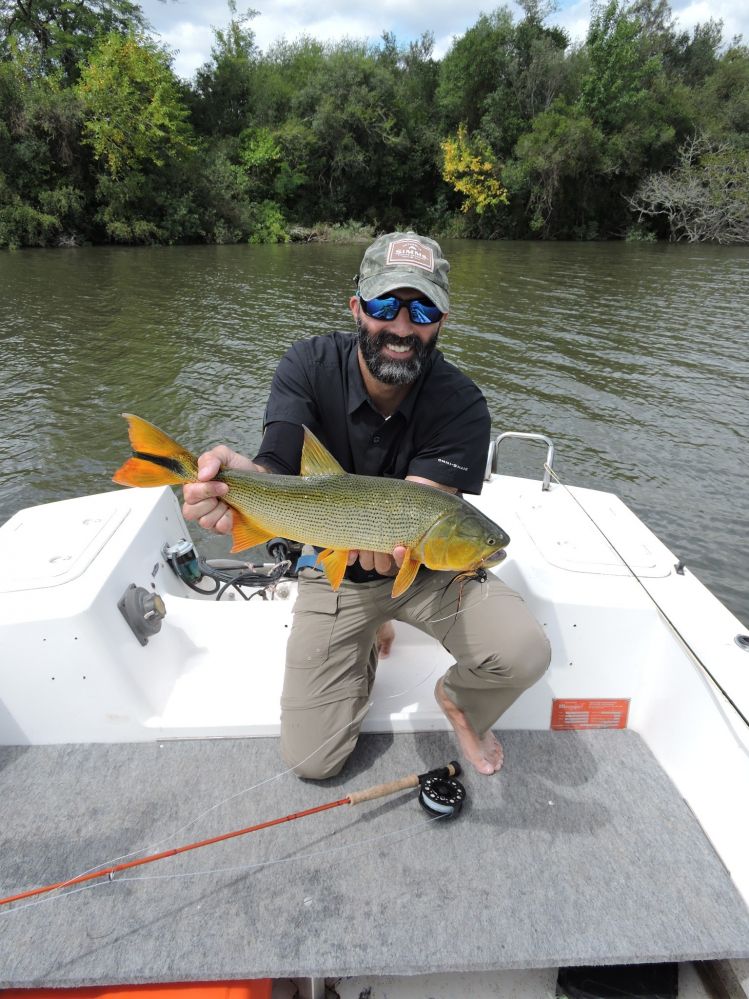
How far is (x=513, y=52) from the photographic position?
4225 centimetres

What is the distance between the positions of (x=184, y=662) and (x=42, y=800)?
0.90 m

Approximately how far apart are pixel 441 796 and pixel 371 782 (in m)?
0.37

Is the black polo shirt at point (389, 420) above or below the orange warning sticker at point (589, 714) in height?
above

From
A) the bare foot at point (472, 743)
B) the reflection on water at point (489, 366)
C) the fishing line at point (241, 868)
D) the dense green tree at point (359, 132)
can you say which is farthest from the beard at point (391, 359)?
the dense green tree at point (359, 132)

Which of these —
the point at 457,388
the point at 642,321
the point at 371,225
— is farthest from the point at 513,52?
the point at 457,388

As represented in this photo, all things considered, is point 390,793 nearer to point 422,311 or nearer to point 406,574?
point 406,574

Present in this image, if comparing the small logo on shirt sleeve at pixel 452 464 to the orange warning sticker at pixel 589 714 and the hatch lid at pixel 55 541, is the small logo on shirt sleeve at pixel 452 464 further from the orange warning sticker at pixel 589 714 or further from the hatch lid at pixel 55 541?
the hatch lid at pixel 55 541

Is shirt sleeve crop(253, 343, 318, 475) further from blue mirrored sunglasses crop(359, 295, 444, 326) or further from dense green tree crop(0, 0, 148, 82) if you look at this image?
dense green tree crop(0, 0, 148, 82)

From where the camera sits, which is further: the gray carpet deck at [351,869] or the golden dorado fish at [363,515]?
the golden dorado fish at [363,515]

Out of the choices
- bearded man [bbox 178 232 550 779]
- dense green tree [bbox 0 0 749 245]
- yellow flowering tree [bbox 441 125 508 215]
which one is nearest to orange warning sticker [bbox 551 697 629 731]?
bearded man [bbox 178 232 550 779]

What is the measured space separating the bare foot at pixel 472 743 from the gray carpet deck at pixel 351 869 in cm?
8

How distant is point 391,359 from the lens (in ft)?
9.41

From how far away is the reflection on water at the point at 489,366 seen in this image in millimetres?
8766

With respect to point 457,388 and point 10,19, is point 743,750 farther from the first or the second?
point 10,19
